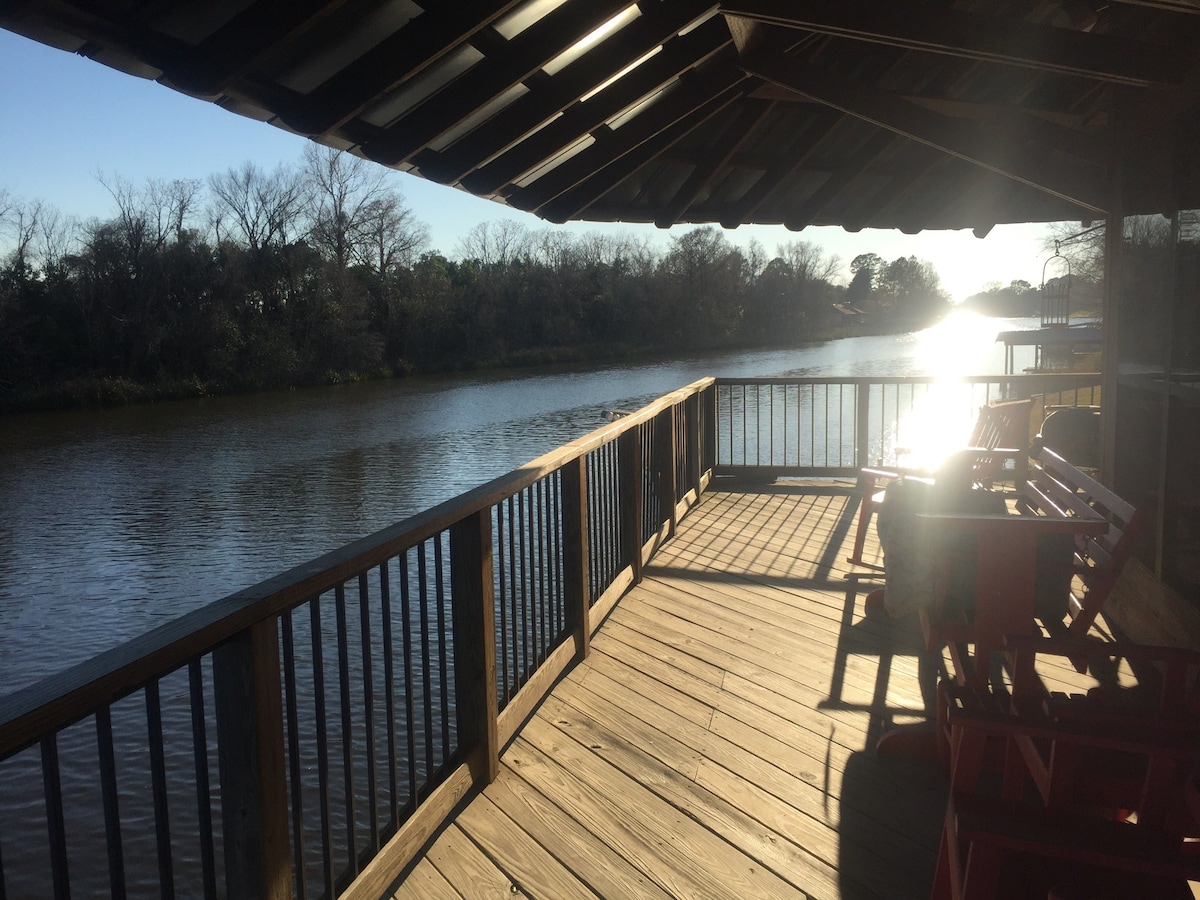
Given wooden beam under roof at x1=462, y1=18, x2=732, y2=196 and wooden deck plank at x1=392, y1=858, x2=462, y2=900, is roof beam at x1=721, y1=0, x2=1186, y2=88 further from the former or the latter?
wooden deck plank at x1=392, y1=858, x2=462, y2=900

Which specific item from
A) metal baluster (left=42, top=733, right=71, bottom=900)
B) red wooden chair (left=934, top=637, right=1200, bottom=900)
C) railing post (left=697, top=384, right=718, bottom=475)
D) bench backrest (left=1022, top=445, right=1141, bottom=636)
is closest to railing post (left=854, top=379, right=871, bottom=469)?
railing post (left=697, top=384, right=718, bottom=475)

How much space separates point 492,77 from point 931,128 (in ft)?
6.60

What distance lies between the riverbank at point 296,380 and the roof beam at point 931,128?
29424 mm

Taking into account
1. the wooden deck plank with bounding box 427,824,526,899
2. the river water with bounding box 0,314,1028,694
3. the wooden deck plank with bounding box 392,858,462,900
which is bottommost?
the river water with bounding box 0,314,1028,694

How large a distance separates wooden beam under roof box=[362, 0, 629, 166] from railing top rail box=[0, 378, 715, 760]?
1.67 meters

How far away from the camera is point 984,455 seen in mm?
4938

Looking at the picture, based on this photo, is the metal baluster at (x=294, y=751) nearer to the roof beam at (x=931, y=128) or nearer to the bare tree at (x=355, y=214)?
the roof beam at (x=931, y=128)

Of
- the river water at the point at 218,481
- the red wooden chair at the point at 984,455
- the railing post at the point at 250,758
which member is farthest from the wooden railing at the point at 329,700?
the river water at the point at 218,481

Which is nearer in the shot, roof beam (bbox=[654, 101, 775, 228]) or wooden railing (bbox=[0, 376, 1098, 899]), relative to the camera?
wooden railing (bbox=[0, 376, 1098, 899])

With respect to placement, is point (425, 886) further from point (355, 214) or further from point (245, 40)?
point (355, 214)

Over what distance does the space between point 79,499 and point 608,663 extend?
14.3 metres

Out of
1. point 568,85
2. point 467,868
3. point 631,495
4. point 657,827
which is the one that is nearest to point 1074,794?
point 657,827

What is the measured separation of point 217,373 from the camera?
31953 millimetres

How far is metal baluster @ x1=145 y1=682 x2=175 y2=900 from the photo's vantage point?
1425 mm
